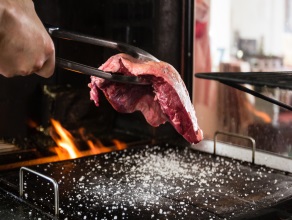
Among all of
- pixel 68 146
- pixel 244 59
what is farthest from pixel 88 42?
pixel 244 59

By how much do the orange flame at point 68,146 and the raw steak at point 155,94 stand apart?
79 centimetres

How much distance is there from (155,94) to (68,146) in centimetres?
97

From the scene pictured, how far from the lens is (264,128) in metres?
2.46

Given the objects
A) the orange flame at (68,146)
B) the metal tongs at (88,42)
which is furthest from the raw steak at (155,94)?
the orange flame at (68,146)

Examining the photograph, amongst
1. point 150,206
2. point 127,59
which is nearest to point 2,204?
point 150,206

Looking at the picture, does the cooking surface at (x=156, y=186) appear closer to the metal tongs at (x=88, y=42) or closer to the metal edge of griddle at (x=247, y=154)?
the metal edge of griddle at (x=247, y=154)

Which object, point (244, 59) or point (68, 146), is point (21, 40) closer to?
point (68, 146)

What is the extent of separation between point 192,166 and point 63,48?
909 mm

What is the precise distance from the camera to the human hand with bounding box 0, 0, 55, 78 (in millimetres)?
1028

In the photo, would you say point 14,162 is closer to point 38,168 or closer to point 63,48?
point 38,168

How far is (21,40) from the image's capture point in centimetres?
105

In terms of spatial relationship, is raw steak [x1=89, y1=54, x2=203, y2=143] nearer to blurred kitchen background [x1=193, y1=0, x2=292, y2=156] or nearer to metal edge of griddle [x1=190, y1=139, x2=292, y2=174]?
metal edge of griddle [x1=190, y1=139, x2=292, y2=174]

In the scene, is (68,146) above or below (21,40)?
below

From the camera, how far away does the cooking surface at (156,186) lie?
1652 mm
